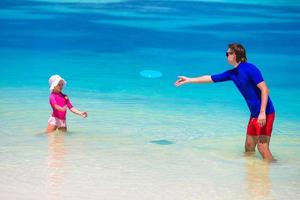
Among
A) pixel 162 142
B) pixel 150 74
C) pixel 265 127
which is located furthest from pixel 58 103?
pixel 150 74

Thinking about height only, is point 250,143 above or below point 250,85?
below

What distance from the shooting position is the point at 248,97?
682cm

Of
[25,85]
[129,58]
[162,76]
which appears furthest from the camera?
[129,58]

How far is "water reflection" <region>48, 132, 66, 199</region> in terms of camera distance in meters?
5.76

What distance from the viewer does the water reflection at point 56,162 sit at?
576 centimetres

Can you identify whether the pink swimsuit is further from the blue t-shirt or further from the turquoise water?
the blue t-shirt

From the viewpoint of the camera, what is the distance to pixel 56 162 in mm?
6586

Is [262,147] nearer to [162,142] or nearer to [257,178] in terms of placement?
[257,178]

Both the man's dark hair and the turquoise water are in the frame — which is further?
the man's dark hair

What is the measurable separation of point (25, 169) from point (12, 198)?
0.87 m

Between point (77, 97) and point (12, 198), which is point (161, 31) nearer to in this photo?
point (77, 97)

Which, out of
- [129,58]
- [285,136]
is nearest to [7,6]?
[129,58]

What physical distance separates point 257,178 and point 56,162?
146 cm

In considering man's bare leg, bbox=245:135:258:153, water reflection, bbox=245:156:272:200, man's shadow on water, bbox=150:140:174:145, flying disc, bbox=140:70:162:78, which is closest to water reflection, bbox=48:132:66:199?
man's shadow on water, bbox=150:140:174:145
